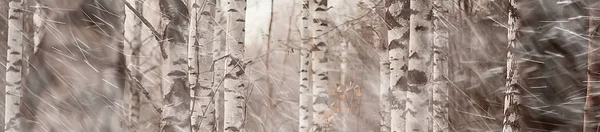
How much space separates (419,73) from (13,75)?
9.81 feet

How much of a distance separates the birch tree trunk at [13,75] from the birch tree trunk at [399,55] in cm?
276

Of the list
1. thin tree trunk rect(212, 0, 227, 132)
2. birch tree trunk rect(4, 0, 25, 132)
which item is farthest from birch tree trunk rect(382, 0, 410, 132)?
birch tree trunk rect(4, 0, 25, 132)

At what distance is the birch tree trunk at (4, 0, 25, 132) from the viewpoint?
481 cm

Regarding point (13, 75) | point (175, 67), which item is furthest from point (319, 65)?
point (13, 75)

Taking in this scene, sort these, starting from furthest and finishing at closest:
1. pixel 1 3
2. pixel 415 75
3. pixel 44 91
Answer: pixel 44 91 → pixel 1 3 → pixel 415 75

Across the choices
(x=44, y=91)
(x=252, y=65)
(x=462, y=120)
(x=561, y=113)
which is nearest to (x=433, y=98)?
(x=462, y=120)

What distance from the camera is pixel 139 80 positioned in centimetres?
581

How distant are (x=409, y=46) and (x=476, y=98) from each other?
1.75m

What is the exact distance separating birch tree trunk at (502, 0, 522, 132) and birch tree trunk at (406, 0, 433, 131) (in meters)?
0.67

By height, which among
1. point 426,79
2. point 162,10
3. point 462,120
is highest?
point 162,10

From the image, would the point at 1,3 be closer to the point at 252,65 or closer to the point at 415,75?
the point at 252,65

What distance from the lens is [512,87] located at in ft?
14.3

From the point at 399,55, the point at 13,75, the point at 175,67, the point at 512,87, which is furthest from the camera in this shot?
the point at 13,75

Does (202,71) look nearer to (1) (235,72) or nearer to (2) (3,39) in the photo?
(1) (235,72)
